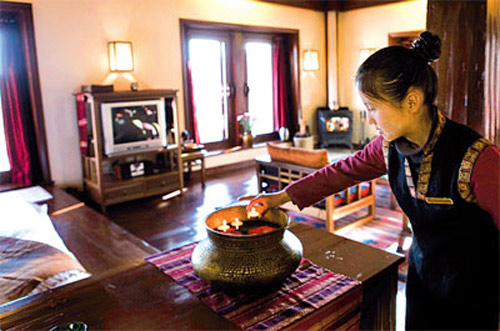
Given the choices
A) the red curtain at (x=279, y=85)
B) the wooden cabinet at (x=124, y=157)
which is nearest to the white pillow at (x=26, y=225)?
the wooden cabinet at (x=124, y=157)

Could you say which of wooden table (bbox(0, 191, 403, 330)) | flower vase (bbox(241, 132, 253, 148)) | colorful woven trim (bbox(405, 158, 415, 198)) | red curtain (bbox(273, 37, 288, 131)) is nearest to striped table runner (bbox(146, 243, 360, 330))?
wooden table (bbox(0, 191, 403, 330))

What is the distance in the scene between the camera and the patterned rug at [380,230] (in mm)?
3275

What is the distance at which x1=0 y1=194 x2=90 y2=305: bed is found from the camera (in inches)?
72.2

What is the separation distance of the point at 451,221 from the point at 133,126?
3922 mm

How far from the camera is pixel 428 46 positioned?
102 cm

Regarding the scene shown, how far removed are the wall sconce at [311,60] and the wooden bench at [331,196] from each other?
147 inches

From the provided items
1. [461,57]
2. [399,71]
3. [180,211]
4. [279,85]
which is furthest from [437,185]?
[279,85]

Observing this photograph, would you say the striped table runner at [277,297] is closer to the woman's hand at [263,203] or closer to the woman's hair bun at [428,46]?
the woman's hand at [263,203]

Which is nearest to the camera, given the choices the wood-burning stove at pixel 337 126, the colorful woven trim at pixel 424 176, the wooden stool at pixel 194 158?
the colorful woven trim at pixel 424 176

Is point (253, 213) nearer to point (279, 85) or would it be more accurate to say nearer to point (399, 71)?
point (399, 71)

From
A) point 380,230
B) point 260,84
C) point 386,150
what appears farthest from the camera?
point 260,84

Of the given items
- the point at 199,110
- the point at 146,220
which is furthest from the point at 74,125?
the point at 199,110

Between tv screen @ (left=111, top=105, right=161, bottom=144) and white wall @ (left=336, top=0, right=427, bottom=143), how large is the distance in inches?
142

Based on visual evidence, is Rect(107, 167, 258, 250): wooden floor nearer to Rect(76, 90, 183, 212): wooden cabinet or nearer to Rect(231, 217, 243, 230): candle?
Rect(76, 90, 183, 212): wooden cabinet
